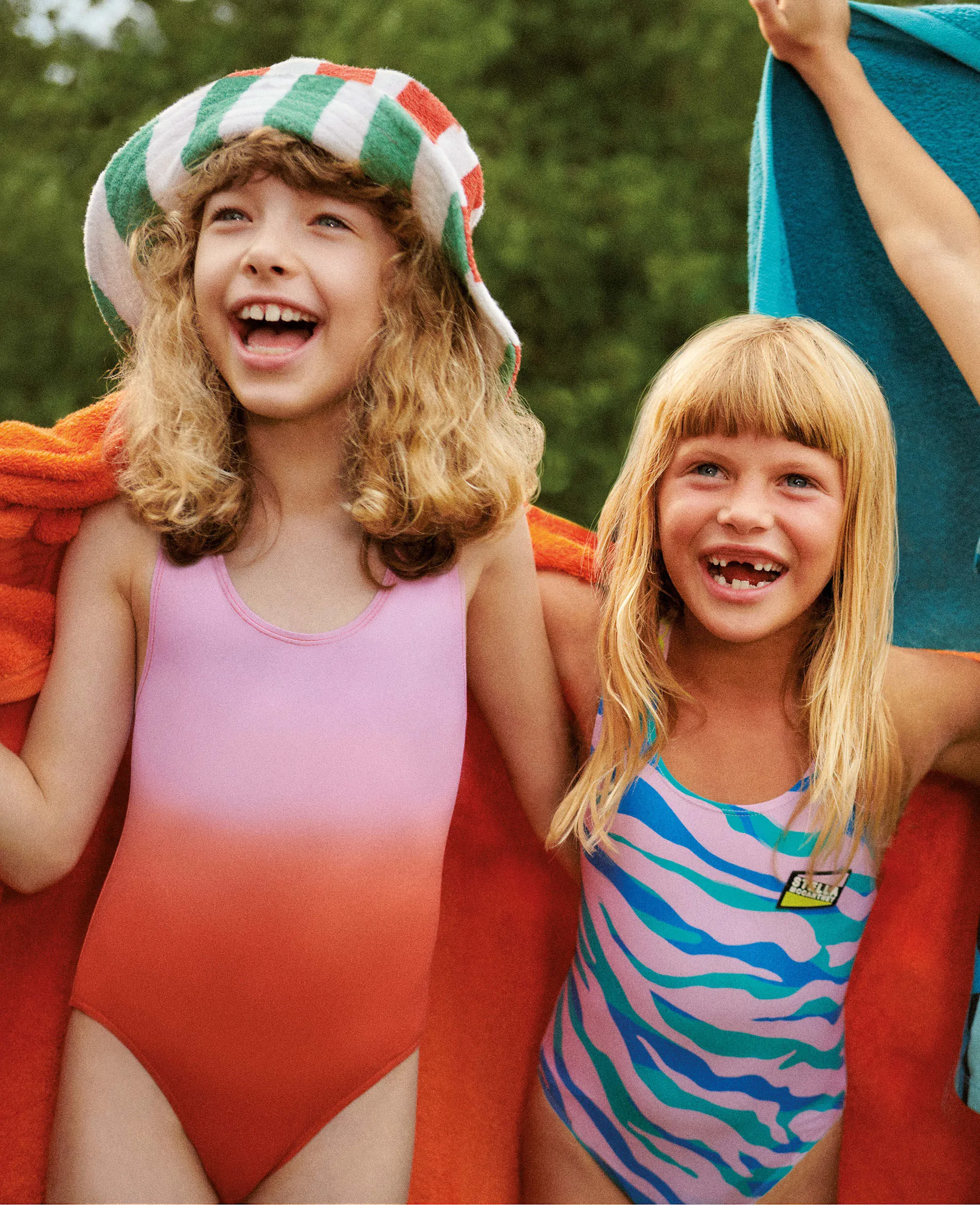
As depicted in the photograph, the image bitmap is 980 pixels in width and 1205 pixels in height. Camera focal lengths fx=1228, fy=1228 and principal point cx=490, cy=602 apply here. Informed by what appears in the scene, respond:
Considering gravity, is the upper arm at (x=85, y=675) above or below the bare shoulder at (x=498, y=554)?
below

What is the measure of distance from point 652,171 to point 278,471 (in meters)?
4.40

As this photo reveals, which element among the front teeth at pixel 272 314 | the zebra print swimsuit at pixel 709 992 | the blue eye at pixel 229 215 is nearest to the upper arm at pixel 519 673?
the zebra print swimsuit at pixel 709 992

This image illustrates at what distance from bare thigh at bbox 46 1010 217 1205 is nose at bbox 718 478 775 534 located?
908 millimetres

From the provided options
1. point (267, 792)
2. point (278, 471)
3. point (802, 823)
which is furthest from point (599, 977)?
point (278, 471)

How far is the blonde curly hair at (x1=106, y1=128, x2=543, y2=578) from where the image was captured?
1403mm

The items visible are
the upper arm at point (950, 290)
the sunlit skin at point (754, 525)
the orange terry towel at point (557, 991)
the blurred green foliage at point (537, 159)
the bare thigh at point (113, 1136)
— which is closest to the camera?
the bare thigh at point (113, 1136)

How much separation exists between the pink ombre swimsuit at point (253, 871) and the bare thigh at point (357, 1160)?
16 millimetres

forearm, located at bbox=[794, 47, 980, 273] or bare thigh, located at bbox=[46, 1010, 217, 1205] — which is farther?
forearm, located at bbox=[794, 47, 980, 273]

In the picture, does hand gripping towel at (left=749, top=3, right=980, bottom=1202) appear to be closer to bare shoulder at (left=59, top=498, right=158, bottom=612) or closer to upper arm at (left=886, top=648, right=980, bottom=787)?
upper arm at (left=886, top=648, right=980, bottom=787)

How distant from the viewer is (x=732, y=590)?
4.72 feet

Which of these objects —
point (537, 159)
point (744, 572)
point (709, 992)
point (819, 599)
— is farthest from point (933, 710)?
point (537, 159)

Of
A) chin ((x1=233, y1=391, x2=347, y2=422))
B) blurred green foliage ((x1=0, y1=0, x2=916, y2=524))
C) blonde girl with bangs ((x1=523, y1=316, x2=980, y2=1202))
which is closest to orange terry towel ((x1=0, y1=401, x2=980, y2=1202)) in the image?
blonde girl with bangs ((x1=523, y1=316, x2=980, y2=1202))

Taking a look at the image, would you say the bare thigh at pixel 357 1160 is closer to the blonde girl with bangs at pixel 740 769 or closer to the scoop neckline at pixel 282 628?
the blonde girl with bangs at pixel 740 769

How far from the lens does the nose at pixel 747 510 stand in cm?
140
